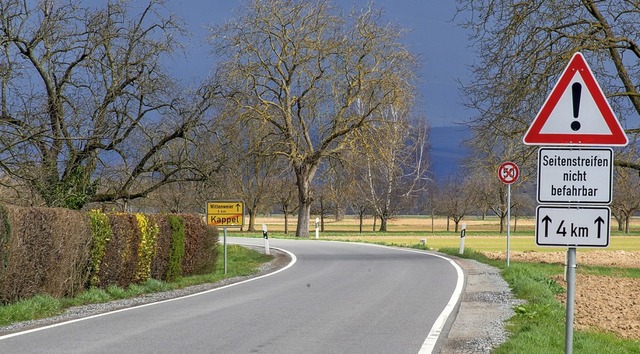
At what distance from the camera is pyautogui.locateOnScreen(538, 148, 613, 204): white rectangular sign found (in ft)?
21.4

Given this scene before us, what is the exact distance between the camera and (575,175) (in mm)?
6570

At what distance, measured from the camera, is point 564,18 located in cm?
2395

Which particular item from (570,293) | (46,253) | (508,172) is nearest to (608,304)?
(508,172)

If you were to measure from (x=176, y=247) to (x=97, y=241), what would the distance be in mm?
4518

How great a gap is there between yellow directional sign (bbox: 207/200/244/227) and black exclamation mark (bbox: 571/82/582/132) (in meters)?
16.8

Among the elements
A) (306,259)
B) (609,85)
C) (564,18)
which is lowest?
(306,259)

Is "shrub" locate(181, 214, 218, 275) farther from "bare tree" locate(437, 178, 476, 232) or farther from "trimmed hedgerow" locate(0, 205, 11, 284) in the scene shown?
"bare tree" locate(437, 178, 476, 232)

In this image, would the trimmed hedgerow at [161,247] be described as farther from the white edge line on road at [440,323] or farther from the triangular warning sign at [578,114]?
the triangular warning sign at [578,114]

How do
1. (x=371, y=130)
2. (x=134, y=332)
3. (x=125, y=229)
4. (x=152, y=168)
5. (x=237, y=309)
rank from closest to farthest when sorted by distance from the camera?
(x=134, y=332), (x=237, y=309), (x=125, y=229), (x=152, y=168), (x=371, y=130)

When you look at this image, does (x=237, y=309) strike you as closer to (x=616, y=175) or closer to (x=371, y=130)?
(x=616, y=175)

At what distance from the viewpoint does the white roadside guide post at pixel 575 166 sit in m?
6.50

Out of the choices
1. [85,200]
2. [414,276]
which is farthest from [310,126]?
[414,276]

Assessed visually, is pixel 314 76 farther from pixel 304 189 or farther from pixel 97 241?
pixel 97 241

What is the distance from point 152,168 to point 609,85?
13.6 m
